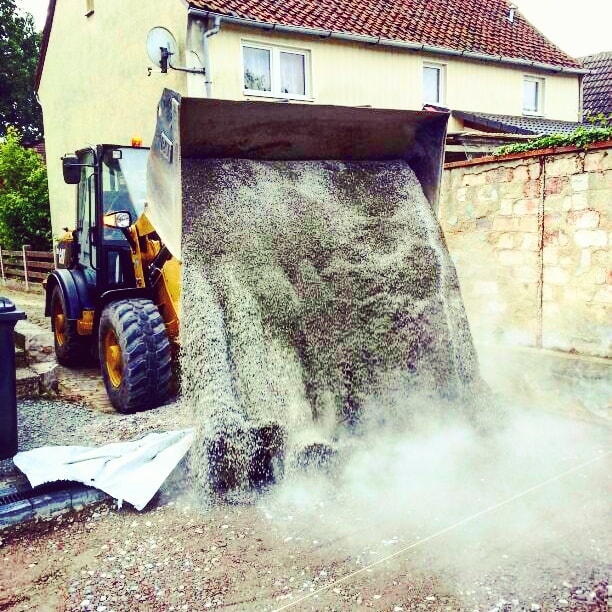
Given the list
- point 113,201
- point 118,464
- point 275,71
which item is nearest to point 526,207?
point 113,201

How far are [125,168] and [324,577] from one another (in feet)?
14.0

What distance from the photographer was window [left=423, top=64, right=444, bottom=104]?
1430 cm

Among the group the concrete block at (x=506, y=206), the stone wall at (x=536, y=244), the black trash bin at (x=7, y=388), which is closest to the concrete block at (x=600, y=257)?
the stone wall at (x=536, y=244)

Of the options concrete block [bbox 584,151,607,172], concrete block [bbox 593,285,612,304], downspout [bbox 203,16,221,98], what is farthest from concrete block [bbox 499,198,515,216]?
downspout [bbox 203,16,221,98]

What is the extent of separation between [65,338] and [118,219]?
1.40 metres

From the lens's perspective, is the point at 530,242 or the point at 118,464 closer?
the point at 118,464

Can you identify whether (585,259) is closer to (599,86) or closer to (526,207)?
(526,207)

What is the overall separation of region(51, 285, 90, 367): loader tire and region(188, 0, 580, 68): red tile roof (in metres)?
6.28

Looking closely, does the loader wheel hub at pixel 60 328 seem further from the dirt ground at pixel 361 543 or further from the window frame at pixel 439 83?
the window frame at pixel 439 83

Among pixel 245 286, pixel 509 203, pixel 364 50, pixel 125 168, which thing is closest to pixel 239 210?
pixel 245 286

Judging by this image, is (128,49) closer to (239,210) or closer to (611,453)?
(239,210)

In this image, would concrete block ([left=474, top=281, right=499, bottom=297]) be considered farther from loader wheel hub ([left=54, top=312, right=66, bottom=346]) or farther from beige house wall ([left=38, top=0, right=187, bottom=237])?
beige house wall ([left=38, top=0, right=187, bottom=237])

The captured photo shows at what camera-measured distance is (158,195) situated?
4418 millimetres

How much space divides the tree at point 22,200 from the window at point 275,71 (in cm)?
698
